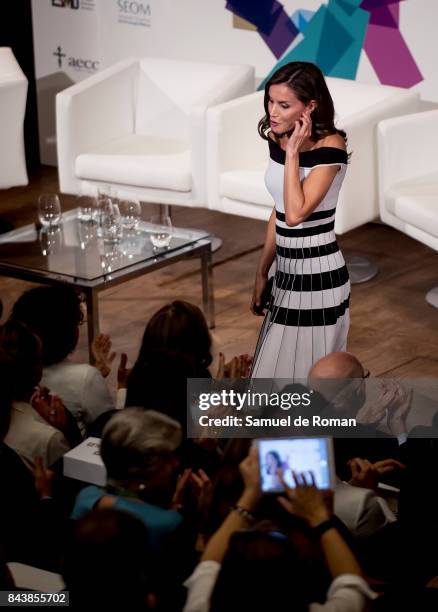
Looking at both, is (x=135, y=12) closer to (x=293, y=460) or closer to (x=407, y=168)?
(x=407, y=168)

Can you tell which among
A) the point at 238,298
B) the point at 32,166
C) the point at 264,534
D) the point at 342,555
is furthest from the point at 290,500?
the point at 32,166

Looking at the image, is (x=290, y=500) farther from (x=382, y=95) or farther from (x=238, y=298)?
(x=382, y=95)

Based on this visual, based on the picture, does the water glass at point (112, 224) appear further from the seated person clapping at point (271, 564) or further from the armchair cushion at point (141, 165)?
the seated person clapping at point (271, 564)

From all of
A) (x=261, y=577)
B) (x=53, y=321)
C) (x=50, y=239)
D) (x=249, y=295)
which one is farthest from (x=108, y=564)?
(x=249, y=295)

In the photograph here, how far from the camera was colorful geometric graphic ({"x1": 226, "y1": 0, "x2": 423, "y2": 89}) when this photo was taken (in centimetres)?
624

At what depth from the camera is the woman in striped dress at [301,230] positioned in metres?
3.35

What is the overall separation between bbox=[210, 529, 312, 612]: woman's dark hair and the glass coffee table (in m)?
2.70

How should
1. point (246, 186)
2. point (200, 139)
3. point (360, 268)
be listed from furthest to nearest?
point (360, 268), point (200, 139), point (246, 186)

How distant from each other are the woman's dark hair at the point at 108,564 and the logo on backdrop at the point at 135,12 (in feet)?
18.9

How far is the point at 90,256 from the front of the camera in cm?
483

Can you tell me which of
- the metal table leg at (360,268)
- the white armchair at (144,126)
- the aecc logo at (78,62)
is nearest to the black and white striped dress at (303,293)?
the metal table leg at (360,268)

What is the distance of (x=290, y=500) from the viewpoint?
225 cm

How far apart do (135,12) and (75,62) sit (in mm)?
610

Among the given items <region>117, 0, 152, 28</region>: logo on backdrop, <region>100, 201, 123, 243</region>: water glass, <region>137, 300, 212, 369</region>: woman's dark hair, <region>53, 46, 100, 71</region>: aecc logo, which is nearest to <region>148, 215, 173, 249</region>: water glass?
<region>100, 201, 123, 243</region>: water glass
